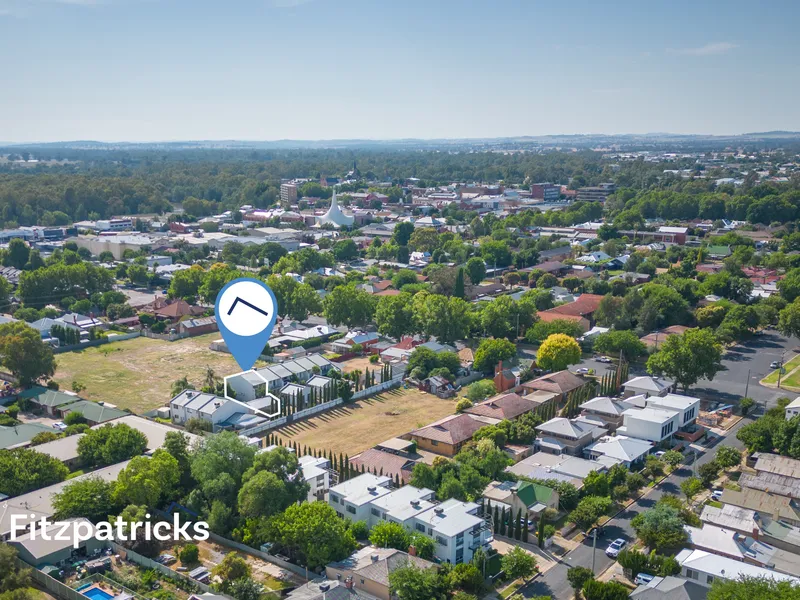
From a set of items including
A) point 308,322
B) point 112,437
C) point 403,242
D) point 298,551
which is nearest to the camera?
point 298,551

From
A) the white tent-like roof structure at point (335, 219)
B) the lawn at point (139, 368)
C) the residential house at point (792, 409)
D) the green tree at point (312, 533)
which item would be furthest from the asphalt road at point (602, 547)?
the white tent-like roof structure at point (335, 219)

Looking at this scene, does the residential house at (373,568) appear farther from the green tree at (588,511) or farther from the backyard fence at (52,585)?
the backyard fence at (52,585)

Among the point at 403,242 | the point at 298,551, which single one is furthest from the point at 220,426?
the point at 403,242

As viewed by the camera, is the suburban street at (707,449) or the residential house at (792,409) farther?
the residential house at (792,409)

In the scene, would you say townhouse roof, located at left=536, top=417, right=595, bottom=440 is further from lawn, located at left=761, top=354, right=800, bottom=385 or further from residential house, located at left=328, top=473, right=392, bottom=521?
lawn, located at left=761, top=354, right=800, bottom=385

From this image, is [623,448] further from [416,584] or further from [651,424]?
[416,584]

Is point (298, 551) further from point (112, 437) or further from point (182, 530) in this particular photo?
point (112, 437)
